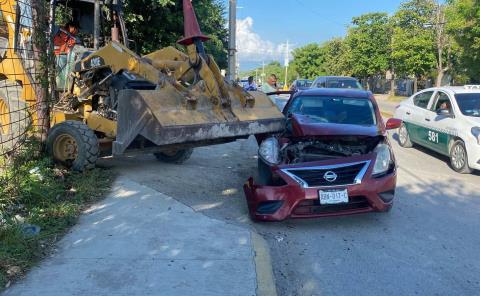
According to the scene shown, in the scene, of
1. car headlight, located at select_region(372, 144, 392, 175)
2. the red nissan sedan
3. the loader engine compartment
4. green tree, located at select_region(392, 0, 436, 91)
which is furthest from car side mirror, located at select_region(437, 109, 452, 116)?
green tree, located at select_region(392, 0, 436, 91)

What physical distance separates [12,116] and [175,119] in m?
3.71

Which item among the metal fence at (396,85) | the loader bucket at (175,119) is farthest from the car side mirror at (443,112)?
the metal fence at (396,85)

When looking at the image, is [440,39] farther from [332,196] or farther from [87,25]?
[332,196]

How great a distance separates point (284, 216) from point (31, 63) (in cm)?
489

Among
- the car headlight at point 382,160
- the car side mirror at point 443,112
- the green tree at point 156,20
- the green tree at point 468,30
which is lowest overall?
the car headlight at point 382,160

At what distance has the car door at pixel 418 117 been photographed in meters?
11.4

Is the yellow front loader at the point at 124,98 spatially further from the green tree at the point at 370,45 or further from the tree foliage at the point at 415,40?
the green tree at the point at 370,45

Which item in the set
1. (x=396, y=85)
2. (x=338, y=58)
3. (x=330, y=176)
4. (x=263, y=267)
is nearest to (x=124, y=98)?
(x=330, y=176)

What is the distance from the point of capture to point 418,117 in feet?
38.0

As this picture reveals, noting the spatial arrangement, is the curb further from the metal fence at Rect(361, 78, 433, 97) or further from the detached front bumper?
the metal fence at Rect(361, 78, 433, 97)

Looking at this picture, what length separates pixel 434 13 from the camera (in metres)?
47.6

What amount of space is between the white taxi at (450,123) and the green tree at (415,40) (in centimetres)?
3483

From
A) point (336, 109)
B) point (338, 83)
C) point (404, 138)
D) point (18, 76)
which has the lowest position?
point (404, 138)

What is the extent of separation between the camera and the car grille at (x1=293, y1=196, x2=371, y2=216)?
5.88m
